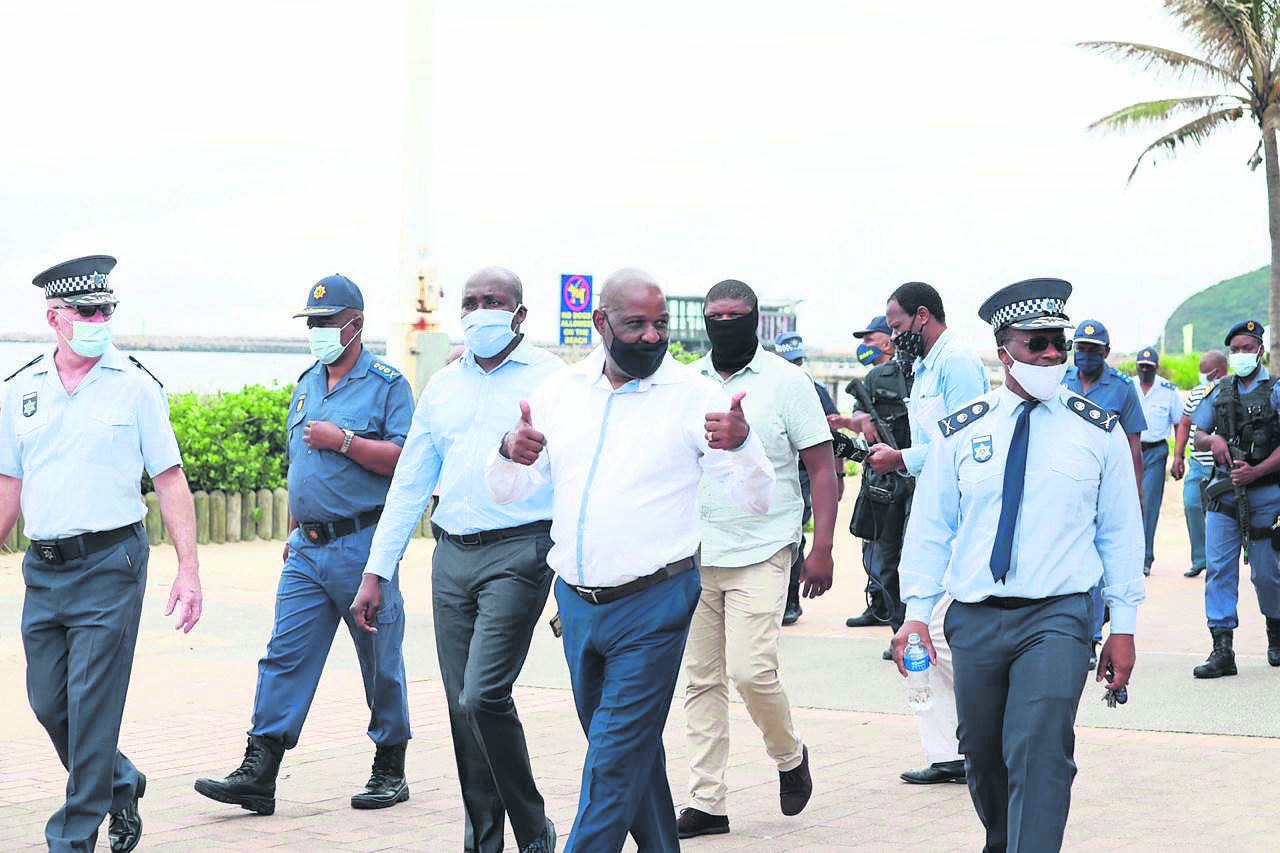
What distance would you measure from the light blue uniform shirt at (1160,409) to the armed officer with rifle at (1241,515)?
6.83m

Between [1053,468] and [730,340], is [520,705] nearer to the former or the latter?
[730,340]

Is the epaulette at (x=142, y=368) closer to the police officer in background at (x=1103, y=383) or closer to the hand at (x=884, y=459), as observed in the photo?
the hand at (x=884, y=459)

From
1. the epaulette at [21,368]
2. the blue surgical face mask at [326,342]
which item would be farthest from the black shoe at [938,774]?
the epaulette at [21,368]

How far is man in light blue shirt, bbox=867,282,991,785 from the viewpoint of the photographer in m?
7.46

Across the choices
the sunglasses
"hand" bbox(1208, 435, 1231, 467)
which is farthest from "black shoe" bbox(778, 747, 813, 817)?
"hand" bbox(1208, 435, 1231, 467)

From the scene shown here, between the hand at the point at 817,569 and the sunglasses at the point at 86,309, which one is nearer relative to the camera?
the sunglasses at the point at 86,309

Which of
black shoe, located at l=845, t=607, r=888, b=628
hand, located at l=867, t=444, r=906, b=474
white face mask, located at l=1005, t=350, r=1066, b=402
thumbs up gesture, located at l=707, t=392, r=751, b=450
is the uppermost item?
white face mask, located at l=1005, t=350, r=1066, b=402

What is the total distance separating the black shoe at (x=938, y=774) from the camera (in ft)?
24.4

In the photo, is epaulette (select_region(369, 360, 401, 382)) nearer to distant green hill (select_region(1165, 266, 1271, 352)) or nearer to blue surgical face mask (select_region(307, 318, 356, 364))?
blue surgical face mask (select_region(307, 318, 356, 364))

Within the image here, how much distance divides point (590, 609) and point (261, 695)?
2.43 m

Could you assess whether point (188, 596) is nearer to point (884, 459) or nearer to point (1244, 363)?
point (884, 459)

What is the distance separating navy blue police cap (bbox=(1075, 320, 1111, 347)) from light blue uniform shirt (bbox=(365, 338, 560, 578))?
4.80 m

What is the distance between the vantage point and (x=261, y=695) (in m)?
7.11

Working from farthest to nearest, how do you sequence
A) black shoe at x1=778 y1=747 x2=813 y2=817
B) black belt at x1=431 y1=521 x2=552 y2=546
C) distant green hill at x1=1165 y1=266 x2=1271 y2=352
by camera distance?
distant green hill at x1=1165 y1=266 x2=1271 y2=352
black shoe at x1=778 y1=747 x2=813 y2=817
black belt at x1=431 y1=521 x2=552 y2=546
